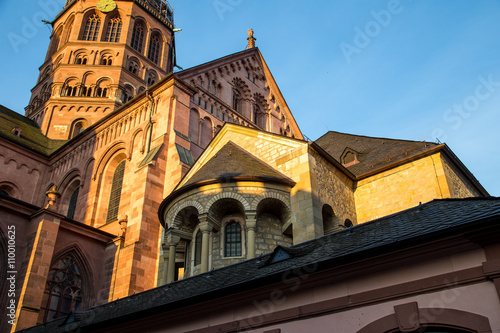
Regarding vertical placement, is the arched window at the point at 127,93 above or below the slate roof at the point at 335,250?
above

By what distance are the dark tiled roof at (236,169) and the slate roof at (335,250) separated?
15.6 ft

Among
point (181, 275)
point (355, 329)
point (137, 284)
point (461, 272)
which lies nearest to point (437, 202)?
point (461, 272)

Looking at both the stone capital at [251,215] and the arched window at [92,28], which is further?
the arched window at [92,28]

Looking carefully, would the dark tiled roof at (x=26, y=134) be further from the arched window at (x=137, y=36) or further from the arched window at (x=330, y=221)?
the arched window at (x=330, y=221)

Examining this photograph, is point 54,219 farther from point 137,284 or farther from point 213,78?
point 213,78

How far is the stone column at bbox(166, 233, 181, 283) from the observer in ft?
51.8

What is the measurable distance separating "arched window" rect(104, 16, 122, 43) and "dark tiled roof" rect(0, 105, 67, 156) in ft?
31.0

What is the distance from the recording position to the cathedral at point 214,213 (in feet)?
24.6

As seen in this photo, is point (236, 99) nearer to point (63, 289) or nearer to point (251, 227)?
point (63, 289)

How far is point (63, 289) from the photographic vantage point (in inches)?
737

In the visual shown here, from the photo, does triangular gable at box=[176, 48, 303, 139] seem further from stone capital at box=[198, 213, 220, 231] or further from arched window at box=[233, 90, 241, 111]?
stone capital at box=[198, 213, 220, 231]

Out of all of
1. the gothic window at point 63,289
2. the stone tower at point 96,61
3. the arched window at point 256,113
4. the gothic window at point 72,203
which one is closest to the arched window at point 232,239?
the gothic window at point 63,289

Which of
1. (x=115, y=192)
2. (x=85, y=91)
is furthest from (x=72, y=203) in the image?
(x=85, y=91)

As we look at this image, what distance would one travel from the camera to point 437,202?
975 centimetres
